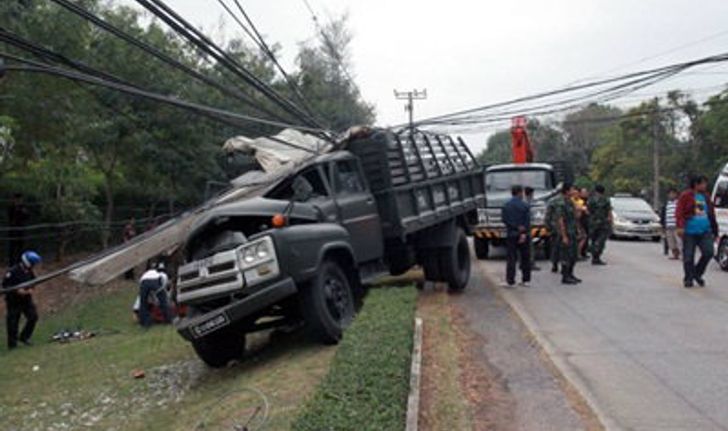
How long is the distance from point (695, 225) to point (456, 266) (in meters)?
3.84

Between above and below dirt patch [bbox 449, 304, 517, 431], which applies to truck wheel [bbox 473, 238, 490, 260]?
below

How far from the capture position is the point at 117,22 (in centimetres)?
2362

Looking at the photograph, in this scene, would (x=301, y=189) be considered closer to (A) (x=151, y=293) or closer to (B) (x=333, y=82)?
(A) (x=151, y=293)

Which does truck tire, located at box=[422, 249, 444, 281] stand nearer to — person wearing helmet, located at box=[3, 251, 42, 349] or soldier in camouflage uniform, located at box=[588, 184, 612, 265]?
soldier in camouflage uniform, located at box=[588, 184, 612, 265]

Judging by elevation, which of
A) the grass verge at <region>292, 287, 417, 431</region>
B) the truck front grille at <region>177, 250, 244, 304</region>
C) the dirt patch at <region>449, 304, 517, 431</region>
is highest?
the truck front grille at <region>177, 250, 244, 304</region>

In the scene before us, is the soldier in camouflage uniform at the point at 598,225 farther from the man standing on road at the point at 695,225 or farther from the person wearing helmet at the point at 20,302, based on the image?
the person wearing helmet at the point at 20,302

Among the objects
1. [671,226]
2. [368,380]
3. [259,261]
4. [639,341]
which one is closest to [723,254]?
[671,226]

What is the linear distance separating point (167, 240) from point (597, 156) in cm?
5957

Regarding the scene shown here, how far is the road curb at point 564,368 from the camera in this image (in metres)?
6.36

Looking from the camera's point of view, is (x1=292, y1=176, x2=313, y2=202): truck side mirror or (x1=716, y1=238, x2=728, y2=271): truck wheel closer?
(x1=292, y1=176, x2=313, y2=202): truck side mirror

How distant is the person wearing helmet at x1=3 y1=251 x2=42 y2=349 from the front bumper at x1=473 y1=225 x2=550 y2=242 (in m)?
9.16

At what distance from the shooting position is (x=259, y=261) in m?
8.85

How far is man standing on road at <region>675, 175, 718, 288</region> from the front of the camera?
42.9 ft

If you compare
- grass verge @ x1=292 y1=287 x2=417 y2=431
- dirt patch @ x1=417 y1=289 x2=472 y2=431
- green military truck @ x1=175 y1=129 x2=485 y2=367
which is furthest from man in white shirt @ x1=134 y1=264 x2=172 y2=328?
grass verge @ x1=292 y1=287 x2=417 y2=431
